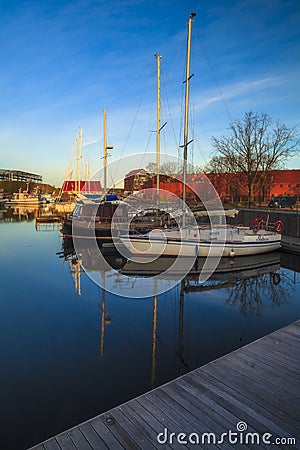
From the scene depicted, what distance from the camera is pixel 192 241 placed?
1472cm

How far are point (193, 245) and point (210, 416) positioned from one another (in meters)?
11.1

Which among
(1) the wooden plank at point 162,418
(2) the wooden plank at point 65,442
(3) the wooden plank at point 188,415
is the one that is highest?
(3) the wooden plank at point 188,415

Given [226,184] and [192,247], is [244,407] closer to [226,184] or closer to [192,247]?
[192,247]

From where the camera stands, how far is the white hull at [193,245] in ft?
48.5

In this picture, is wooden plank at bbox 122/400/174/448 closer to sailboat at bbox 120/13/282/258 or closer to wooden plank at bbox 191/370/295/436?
wooden plank at bbox 191/370/295/436

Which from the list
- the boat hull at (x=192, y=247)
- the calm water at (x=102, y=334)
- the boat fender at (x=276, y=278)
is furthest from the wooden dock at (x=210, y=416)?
the boat hull at (x=192, y=247)

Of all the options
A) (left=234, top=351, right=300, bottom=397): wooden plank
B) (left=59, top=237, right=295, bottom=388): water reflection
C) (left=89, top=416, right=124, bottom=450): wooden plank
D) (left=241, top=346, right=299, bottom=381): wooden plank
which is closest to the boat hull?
(left=59, top=237, right=295, bottom=388): water reflection

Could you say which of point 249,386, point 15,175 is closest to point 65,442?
point 249,386

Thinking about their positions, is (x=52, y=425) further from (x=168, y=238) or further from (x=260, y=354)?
(x=168, y=238)

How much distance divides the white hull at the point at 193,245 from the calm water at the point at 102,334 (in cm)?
200

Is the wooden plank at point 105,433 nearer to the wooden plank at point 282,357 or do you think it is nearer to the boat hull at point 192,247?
the wooden plank at point 282,357

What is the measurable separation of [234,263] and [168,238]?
354cm

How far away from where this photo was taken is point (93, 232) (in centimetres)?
2134

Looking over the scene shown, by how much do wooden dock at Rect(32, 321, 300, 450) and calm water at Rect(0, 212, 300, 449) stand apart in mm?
1102
